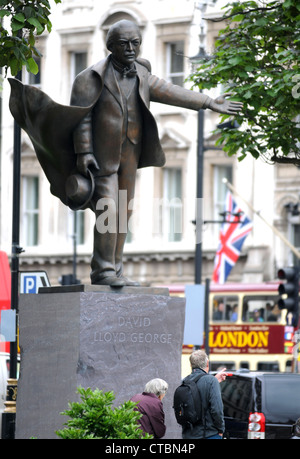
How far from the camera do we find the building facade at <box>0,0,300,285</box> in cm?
5006

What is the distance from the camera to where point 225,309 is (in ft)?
136

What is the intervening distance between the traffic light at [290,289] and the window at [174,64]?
2930cm

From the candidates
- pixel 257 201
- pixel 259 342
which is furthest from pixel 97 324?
pixel 257 201

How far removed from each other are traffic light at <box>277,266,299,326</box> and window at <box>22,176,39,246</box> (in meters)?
33.5

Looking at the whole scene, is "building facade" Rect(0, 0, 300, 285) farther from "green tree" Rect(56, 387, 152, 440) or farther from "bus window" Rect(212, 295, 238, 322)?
"green tree" Rect(56, 387, 152, 440)

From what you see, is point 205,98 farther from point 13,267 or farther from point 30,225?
point 30,225

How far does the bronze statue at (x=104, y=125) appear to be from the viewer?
1308 cm

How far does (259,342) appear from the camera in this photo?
134 feet

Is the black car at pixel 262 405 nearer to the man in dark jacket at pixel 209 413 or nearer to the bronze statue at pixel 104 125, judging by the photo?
the man in dark jacket at pixel 209 413

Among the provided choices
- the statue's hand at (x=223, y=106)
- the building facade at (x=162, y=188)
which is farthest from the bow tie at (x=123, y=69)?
the building facade at (x=162, y=188)

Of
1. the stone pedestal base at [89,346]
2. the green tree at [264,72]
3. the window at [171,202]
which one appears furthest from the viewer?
the window at [171,202]

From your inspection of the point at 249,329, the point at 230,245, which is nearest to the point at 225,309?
the point at 249,329

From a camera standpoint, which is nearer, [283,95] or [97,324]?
[97,324]

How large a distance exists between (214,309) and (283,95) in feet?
74.2
